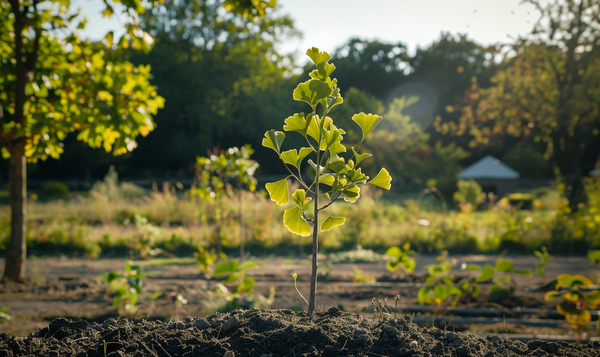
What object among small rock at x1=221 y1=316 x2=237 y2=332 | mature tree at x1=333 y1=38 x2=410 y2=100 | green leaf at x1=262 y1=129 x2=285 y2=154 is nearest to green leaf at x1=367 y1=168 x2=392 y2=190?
green leaf at x1=262 y1=129 x2=285 y2=154

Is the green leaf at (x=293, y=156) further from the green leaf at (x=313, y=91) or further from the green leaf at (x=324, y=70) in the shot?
the green leaf at (x=324, y=70)

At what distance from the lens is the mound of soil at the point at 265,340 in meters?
1.37

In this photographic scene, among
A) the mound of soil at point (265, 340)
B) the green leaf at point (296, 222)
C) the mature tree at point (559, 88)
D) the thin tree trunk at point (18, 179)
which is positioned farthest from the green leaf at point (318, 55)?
the mature tree at point (559, 88)

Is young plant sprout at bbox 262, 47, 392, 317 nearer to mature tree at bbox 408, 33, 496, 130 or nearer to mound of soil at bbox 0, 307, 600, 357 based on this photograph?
mound of soil at bbox 0, 307, 600, 357

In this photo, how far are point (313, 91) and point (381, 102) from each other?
79.8 ft

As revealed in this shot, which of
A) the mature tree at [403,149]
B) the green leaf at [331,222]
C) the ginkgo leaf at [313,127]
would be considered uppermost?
the mature tree at [403,149]

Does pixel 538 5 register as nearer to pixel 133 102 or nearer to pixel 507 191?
pixel 133 102

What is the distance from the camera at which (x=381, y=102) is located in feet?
81.7

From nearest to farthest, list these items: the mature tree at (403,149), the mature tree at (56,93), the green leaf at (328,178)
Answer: the green leaf at (328,178)
the mature tree at (56,93)
the mature tree at (403,149)

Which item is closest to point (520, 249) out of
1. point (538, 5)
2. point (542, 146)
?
point (538, 5)

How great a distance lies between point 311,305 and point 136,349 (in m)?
0.68

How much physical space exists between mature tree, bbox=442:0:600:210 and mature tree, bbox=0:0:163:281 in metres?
9.72

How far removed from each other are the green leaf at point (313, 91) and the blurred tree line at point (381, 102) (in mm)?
10977

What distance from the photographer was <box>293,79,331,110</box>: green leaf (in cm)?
149
